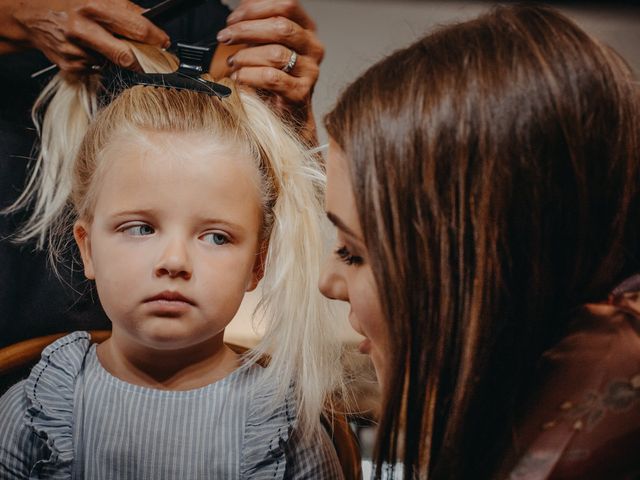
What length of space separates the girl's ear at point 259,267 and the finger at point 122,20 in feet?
1.02

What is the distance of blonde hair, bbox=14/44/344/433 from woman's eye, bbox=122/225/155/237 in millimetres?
86

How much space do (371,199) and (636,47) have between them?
57 cm

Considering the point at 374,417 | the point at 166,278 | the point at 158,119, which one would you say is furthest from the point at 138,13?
the point at 374,417

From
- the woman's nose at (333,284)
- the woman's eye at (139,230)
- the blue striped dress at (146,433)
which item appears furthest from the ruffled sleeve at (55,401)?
the woman's nose at (333,284)

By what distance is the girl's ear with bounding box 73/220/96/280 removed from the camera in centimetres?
88

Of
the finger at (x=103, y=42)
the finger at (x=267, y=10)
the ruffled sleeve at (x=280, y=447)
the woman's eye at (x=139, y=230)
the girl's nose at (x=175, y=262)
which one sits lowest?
the ruffled sleeve at (x=280, y=447)

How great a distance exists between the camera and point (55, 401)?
0.89 metres

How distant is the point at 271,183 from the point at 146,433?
1.18 feet

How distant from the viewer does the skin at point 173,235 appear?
2.63 feet

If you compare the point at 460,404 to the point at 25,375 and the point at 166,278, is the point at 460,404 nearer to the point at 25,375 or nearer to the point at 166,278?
the point at 166,278

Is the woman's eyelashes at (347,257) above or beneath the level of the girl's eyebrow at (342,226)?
beneath

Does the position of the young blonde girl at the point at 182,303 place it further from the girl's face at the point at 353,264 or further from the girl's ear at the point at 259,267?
the girl's face at the point at 353,264

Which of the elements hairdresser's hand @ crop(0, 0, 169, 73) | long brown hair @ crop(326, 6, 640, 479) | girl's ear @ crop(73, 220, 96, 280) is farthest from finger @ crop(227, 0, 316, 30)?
girl's ear @ crop(73, 220, 96, 280)

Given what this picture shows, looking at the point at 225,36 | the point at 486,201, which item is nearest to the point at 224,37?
the point at 225,36
